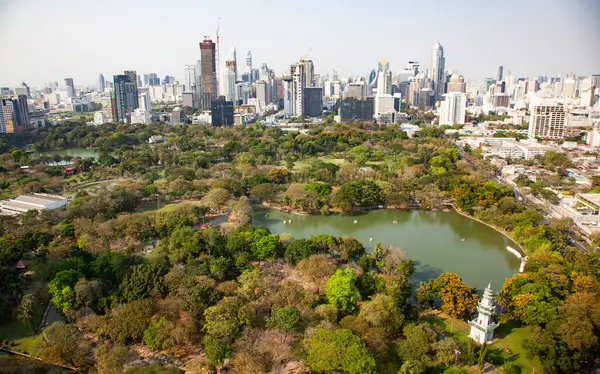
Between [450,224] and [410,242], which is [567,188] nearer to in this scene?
[450,224]

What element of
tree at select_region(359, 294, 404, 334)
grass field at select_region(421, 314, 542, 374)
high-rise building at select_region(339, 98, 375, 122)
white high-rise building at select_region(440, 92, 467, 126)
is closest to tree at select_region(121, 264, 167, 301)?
tree at select_region(359, 294, 404, 334)

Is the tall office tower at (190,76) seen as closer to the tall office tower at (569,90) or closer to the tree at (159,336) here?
the tall office tower at (569,90)

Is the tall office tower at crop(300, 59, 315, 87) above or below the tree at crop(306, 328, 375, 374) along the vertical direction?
above

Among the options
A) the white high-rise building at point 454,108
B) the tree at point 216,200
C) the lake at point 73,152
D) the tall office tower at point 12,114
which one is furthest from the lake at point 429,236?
the tall office tower at point 12,114

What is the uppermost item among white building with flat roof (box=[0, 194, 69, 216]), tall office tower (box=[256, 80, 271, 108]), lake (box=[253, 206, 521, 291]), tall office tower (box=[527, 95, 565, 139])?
tall office tower (box=[256, 80, 271, 108])

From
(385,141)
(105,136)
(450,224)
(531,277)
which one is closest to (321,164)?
(450,224)

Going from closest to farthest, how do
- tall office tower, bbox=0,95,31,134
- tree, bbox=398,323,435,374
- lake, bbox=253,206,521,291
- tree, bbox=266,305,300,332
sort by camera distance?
tree, bbox=398,323,435,374
tree, bbox=266,305,300,332
lake, bbox=253,206,521,291
tall office tower, bbox=0,95,31,134

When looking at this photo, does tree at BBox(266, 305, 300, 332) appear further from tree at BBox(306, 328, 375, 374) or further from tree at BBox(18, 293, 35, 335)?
tree at BBox(18, 293, 35, 335)

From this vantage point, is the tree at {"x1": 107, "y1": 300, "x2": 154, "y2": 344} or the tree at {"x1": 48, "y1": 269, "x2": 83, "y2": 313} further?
the tree at {"x1": 48, "y1": 269, "x2": 83, "y2": 313}
